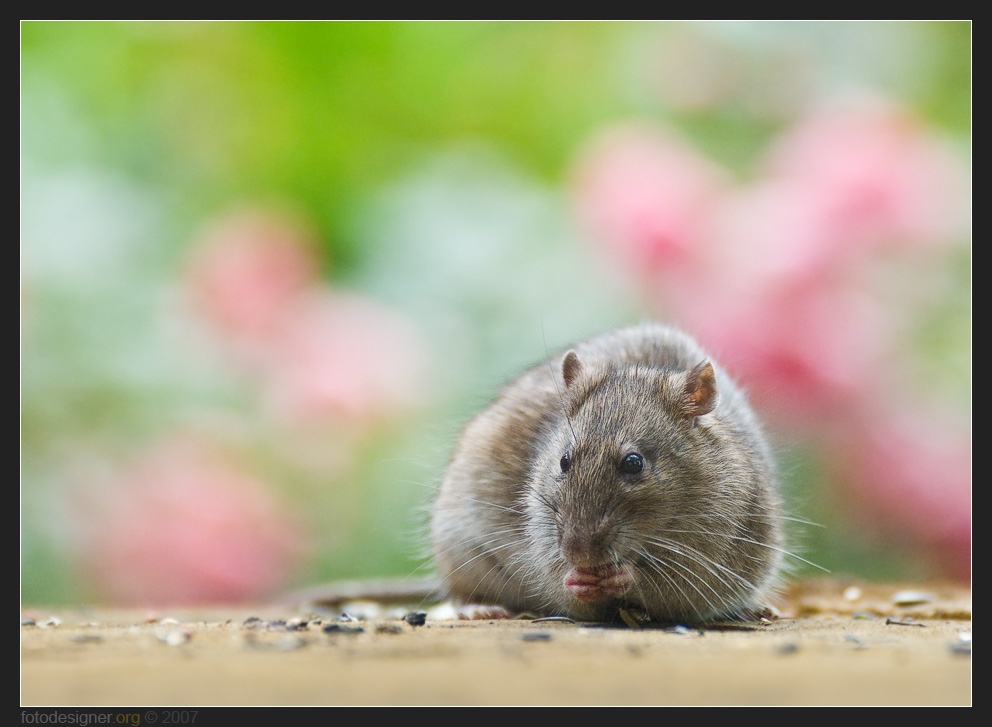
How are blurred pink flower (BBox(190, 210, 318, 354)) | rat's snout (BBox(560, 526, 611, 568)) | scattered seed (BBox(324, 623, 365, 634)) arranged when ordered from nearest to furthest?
scattered seed (BBox(324, 623, 365, 634))
rat's snout (BBox(560, 526, 611, 568))
blurred pink flower (BBox(190, 210, 318, 354))

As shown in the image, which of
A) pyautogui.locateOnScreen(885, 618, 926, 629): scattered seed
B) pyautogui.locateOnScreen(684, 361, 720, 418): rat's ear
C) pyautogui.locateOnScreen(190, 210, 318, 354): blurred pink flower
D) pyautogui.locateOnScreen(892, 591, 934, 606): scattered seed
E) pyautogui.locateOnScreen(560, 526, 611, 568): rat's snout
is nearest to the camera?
pyautogui.locateOnScreen(560, 526, 611, 568): rat's snout

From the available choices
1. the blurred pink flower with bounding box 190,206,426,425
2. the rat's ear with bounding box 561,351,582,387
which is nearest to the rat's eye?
the rat's ear with bounding box 561,351,582,387

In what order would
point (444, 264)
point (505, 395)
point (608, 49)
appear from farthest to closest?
point (608, 49)
point (444, 264)
point (505, 395)

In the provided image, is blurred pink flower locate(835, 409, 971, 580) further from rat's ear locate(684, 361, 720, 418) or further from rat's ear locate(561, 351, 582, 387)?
rat's ear locate(561, 351, 582, 387)

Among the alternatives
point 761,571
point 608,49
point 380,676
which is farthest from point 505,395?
point 608,49

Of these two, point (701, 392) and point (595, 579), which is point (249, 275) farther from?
point (595, 579)

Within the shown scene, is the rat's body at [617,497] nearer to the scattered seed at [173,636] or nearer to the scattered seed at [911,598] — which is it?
the scattered seed at [911,598]

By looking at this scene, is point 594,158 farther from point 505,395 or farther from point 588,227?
point 505,395
